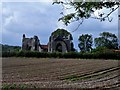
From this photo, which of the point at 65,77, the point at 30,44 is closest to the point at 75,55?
the point at 30,44

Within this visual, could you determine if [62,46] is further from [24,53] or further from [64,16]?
[64,16]

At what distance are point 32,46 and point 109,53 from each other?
20.8 m

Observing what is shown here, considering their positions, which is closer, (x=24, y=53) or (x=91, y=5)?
(x=91, y=5)

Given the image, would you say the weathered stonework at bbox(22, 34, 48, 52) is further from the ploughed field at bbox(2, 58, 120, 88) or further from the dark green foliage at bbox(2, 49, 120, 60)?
the ploughed field at bbox(2, 58, 120, 88)

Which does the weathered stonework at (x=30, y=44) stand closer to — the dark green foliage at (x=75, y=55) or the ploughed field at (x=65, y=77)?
the dark green foliage at (x=75, y=55)

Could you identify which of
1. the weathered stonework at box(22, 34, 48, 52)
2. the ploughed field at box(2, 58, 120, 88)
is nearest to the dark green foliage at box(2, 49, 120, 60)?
the weathered stonework at box(22, 34, 48, 52)

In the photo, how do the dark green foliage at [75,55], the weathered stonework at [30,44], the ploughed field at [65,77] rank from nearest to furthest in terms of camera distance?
the ploughed field at [65,77]
the dark green foliage at [75,55]
the weathered stonework at [30,44]

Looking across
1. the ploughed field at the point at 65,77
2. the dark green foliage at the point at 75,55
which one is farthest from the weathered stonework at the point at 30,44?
the ploughed field at the point at 65,77

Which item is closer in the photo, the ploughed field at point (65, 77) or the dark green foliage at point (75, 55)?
the ploughed field at point (65, 77)

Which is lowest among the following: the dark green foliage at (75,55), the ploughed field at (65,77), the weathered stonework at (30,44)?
the ploughed field at (65,77)

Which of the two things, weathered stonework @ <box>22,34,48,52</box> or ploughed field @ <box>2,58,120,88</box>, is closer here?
ploughed field @ <box>2,58,120,88</box>

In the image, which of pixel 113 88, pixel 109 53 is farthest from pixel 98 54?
pixel 113 88

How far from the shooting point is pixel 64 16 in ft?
28.6

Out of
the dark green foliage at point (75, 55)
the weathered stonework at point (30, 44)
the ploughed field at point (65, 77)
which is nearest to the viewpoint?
the ploughed field at point (65, 77)
